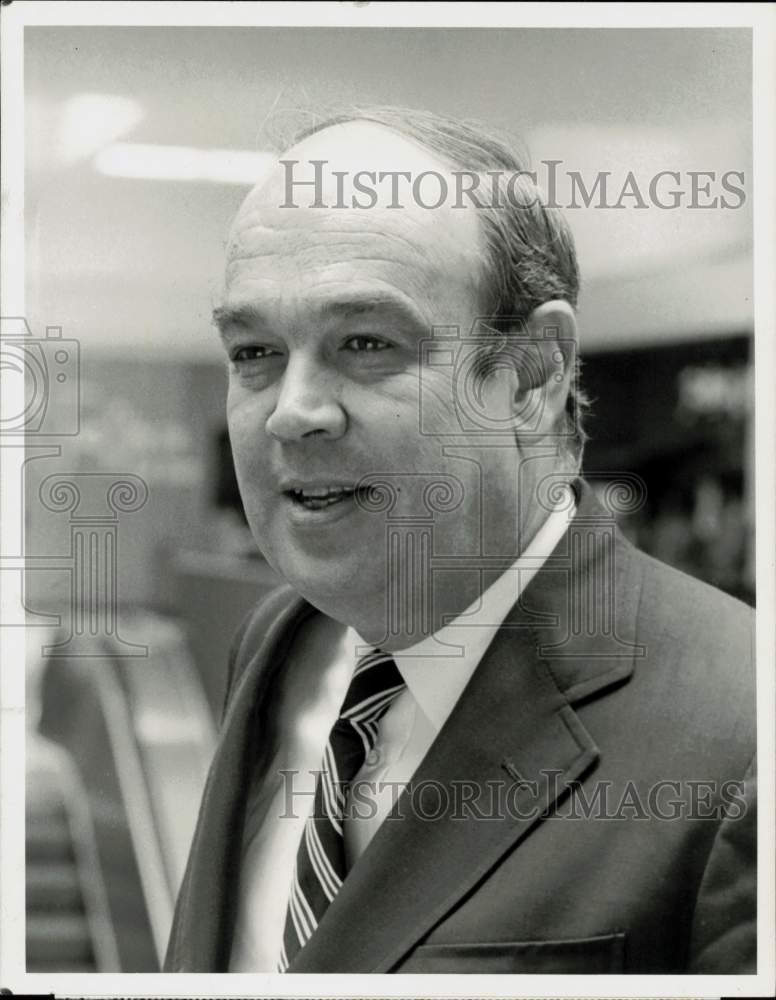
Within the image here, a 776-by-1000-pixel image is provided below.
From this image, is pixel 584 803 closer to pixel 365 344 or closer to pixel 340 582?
pixel 340 582

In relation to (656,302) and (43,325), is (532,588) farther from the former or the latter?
(43,325)

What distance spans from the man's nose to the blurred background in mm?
213

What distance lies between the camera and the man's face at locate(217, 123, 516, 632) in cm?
213

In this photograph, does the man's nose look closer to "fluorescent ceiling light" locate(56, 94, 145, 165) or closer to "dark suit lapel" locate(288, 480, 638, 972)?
"dark suit lapel" locate(288, 480, 638, 972)

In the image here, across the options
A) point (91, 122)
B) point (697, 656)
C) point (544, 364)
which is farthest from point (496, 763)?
point (91, 122)

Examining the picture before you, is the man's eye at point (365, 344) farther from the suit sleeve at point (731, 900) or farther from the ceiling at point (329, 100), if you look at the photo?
the suit sleeve at point (731, 900)

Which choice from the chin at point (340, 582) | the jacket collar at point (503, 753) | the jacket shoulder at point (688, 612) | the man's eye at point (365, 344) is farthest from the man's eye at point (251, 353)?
the jacket shoulder at point (688, 612)

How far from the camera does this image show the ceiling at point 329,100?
225 cm

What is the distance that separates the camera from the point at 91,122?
2.33 m

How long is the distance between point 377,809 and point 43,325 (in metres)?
1.18

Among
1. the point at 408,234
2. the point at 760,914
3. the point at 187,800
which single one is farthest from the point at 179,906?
the point at 408,234

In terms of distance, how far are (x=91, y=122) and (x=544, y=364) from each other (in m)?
1.03

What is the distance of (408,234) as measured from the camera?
214 cm

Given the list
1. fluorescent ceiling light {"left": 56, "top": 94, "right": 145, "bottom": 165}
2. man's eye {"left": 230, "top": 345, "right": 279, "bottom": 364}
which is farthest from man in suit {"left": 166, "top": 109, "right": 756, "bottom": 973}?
fluorescent ceiling light {"left": 56, "top": 94, "right": 145, "bottom": 165}
